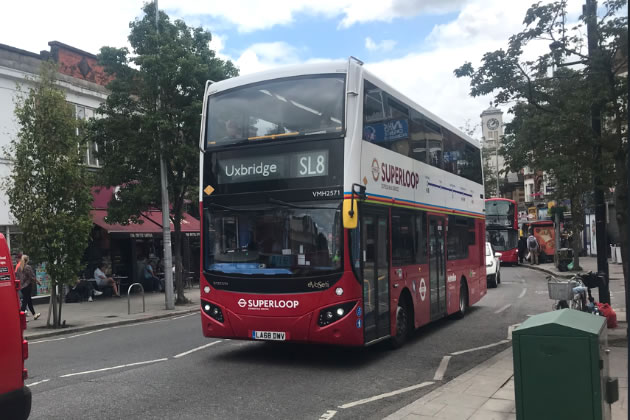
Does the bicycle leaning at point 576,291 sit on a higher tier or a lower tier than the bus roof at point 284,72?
lower

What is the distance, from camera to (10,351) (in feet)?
16.6

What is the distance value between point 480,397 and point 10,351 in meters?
4.71

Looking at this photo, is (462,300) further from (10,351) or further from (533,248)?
(533,248)

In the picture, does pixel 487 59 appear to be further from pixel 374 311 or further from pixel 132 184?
pixel 132 184

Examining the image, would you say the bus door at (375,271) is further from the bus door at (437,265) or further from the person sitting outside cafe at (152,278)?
the person sitting outside cafe at (152,278)

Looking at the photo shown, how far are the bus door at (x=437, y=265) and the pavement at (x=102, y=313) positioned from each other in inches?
321

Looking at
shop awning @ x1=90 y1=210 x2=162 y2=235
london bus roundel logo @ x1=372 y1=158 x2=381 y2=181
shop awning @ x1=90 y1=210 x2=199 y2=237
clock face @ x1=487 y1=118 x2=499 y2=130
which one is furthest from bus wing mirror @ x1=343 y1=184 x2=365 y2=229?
clock face @ x1=487 y1=118 x2=499 y2=130

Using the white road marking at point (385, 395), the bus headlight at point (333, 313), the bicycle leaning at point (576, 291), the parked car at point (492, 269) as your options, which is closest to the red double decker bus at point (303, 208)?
the bus headlight at point (333, 313)

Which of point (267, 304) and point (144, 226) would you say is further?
point (144, 226)

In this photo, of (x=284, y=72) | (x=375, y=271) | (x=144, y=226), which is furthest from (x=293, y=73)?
(x=144, y=226)

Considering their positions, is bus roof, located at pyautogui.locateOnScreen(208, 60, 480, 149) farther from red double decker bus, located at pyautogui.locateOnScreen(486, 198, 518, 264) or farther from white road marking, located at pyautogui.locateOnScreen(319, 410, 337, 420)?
red double decker bus, located at pyautogui.locateOnScreen(486, 198, 518, 264)

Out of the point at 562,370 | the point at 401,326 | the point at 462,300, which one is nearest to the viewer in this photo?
the point at 562,370

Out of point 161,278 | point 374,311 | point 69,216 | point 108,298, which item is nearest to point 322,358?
point 374,311

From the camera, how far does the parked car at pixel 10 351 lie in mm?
4977
